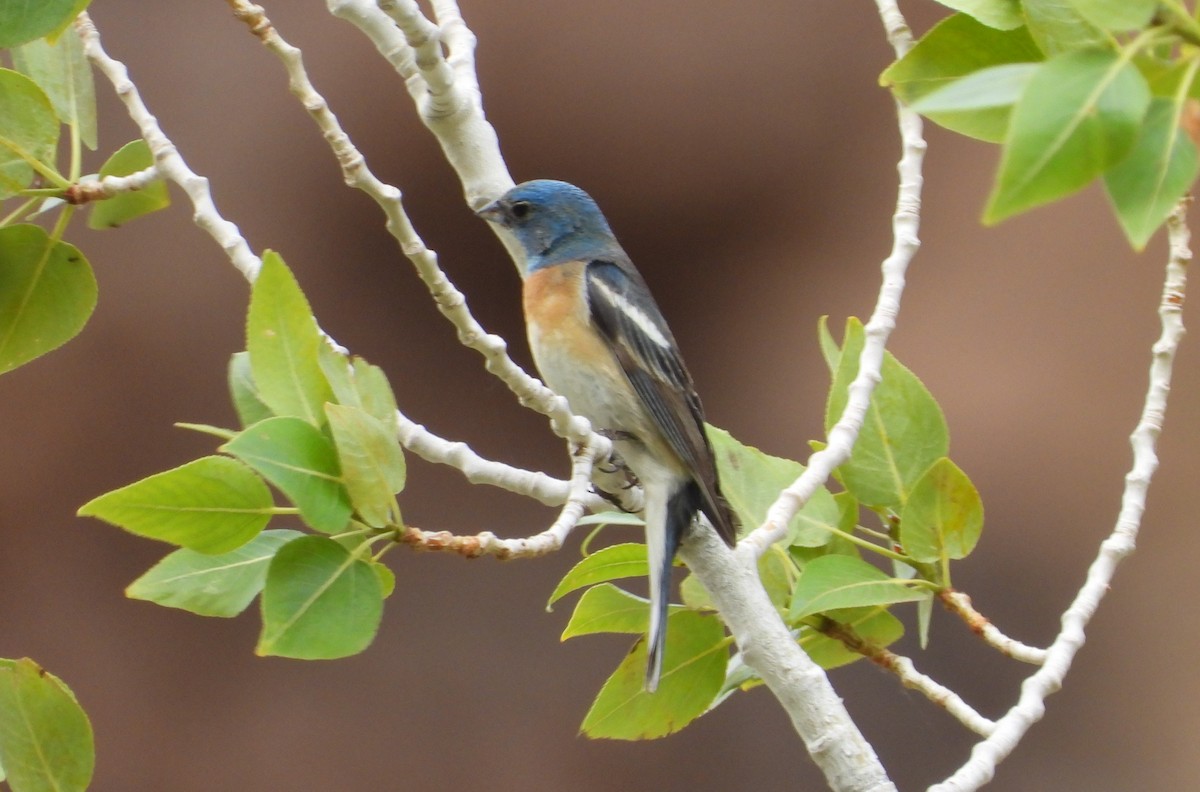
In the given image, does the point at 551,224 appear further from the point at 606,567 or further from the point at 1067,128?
the point at 1067,128

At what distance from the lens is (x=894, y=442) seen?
48.3 inches

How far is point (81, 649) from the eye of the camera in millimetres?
2332

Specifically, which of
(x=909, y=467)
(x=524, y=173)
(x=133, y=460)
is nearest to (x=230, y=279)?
(x=133, y=460)

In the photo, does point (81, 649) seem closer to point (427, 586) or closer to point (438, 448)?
point (427, 586)

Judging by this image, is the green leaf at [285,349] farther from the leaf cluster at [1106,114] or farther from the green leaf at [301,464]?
the leaf cluster at [1106,114]

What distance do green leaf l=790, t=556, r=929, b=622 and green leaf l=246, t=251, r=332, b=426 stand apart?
470mm

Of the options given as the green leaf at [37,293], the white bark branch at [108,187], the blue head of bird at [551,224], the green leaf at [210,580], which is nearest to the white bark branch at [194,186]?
the white bark branch at [108,187]

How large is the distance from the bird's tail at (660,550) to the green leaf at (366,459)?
37cm

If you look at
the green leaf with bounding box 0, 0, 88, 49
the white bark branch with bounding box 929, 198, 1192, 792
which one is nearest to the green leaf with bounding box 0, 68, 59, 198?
the green leaf with bounding box 0, 0, 88, 49

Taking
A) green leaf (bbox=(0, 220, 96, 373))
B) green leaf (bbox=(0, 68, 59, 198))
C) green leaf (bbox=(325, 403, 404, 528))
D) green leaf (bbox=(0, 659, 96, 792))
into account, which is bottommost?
green leaf (bbox=(0, 659, 96, 792))

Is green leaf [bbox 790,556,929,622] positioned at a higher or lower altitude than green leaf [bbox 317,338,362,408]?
lower

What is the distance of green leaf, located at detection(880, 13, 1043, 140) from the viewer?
93 centimetres

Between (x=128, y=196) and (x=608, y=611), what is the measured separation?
0.63m

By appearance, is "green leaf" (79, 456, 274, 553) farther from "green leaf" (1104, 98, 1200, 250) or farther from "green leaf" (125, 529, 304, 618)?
"green leaf" (1104, 98, 1200, 250)
